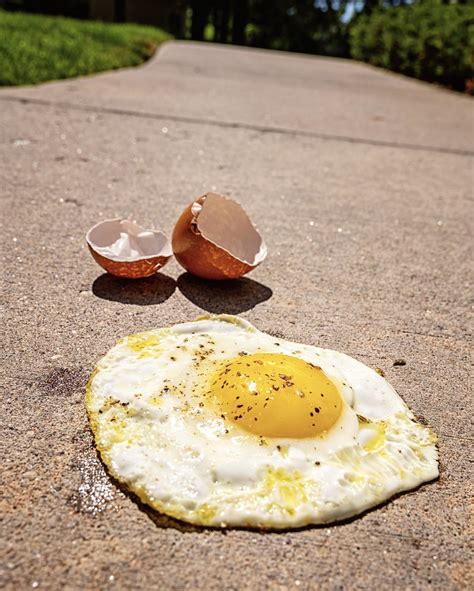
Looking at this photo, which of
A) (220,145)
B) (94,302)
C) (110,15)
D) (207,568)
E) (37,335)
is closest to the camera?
(207,568)

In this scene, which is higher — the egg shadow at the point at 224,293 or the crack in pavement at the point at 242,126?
the egg shadow at the point at 224,293

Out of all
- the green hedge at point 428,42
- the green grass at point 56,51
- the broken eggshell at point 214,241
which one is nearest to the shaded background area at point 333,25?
the green hedge at point 428,42

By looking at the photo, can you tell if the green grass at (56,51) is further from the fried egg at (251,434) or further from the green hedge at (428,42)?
the green hedge at (428,42)

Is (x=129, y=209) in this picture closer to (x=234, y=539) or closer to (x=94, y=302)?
(x=94, y=302)

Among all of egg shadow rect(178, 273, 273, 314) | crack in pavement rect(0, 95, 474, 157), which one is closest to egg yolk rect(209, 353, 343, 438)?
egg shadow rect(178, 273, 273, 314)

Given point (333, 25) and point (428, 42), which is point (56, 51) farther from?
point (333, 25)

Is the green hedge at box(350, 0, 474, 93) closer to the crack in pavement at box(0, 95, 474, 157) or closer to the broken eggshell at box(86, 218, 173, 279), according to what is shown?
the crack in pavement at box(0, 95, 474, 157)

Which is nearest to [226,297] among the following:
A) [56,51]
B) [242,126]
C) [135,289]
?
[135,289]

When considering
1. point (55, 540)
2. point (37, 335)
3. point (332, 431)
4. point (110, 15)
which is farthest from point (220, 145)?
point (110, 15)
